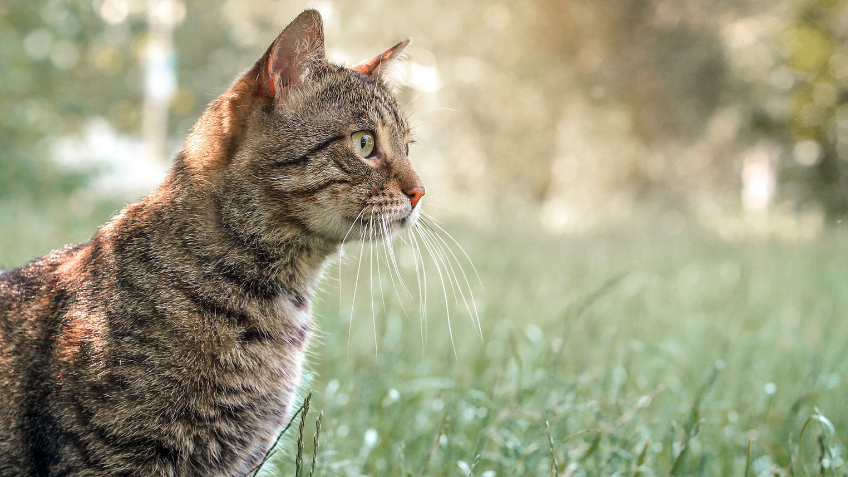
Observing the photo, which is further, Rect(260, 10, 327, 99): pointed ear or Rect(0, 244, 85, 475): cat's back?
Rect(260, 10, 327, 99): pointed ear

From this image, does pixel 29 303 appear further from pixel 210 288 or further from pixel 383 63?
pixel 383 63

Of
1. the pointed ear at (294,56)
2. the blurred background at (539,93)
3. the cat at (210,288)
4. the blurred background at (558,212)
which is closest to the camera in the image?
the cat at (210,288)

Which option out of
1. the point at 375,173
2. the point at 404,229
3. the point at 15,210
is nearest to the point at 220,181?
the point at 375,173

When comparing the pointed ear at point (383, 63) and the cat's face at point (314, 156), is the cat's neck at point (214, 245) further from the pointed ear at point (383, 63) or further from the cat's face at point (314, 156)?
the pointed ear at point (383, 63)

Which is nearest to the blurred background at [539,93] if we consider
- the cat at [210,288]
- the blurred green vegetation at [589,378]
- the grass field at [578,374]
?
the grass field at [578,374]

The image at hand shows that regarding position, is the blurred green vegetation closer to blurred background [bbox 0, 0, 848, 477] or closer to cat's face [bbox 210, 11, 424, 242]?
blurred background [bbox 0, 0, 848, 477]

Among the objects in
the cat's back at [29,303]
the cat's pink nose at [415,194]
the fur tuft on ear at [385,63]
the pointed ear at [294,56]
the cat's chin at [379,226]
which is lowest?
the cat's chin at [379,226]

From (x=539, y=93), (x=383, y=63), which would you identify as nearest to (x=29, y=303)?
(x=383, y=63)

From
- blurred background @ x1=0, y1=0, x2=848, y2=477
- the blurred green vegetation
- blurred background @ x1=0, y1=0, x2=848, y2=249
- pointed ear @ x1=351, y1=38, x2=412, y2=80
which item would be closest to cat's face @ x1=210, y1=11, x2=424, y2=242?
blurred background @ x1=0, y1=0, x2=848, y2=477

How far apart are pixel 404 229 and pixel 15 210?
557 cm

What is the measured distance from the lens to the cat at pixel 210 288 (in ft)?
5.44

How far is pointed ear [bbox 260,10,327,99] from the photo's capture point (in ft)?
6.15

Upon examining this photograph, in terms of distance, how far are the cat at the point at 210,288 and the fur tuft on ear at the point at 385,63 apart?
0.23 m

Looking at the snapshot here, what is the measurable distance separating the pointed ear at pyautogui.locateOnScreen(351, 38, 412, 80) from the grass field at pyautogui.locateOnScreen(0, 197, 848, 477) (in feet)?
2.26
